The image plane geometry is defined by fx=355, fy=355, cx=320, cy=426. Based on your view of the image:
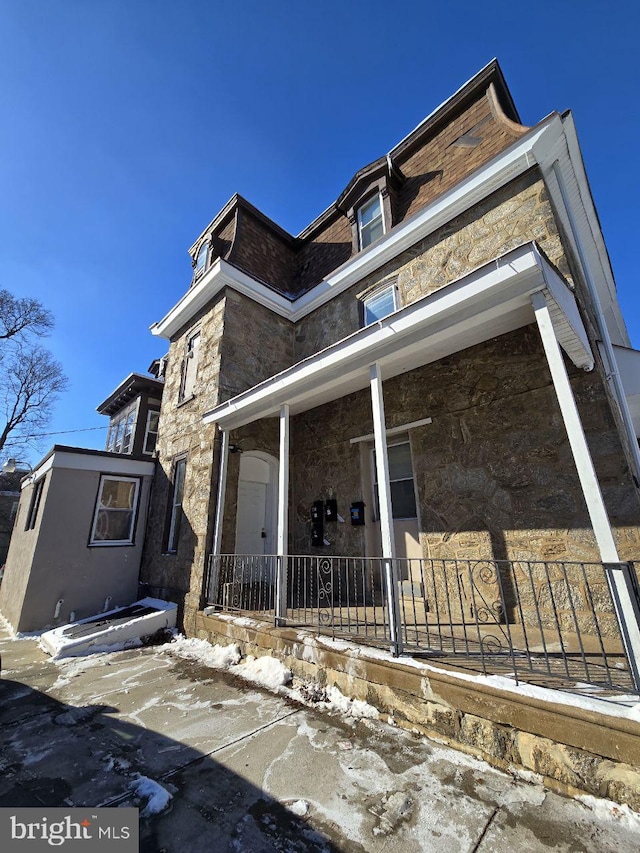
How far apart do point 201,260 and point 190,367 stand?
10.6 ft

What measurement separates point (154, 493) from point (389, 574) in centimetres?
618

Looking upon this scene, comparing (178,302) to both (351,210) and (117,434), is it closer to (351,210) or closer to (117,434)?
(351,210)

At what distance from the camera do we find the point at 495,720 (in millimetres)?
2525

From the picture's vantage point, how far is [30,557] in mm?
6477

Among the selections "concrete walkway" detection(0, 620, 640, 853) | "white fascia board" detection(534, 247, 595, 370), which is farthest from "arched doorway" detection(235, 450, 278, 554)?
"white fascia board" detection(534, 247, 595, 370)

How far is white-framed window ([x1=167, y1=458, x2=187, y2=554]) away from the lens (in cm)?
700

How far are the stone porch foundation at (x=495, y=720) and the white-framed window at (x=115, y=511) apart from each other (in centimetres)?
535

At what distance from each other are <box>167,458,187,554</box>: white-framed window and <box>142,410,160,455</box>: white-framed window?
156 inches

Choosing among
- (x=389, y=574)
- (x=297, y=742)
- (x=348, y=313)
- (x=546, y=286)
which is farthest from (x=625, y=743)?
(x=348, y=313)

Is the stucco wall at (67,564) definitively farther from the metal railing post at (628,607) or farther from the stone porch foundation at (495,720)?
the metal railing post at (628,607)

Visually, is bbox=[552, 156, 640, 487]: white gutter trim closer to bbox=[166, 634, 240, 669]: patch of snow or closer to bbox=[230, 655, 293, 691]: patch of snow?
bbox=[230, 655, 293, 691]: patch of snow

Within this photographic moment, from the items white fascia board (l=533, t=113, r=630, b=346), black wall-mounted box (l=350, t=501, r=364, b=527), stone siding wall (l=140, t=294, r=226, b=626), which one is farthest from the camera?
stone siding wall (l=140, t=294, r=226, b=626)

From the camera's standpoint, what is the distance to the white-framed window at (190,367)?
7953 mm

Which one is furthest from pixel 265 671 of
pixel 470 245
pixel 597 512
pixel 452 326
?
pixel 470 245
